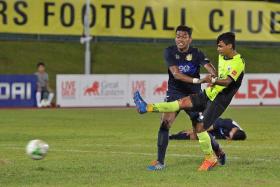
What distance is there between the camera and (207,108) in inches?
506

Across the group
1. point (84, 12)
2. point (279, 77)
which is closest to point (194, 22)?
point (84, 12)

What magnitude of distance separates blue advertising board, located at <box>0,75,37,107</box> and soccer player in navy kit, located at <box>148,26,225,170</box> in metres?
22.9

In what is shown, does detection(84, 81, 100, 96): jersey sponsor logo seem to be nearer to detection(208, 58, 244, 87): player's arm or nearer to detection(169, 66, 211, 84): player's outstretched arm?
detection(169, 66, 211, 84): player's outstretched arm

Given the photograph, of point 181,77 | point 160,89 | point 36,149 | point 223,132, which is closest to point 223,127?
point 223,132

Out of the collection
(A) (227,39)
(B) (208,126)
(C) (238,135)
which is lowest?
(C) (238,135)

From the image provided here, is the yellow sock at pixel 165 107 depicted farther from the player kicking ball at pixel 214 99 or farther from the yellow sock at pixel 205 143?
the yellow sock at pixel 205 143

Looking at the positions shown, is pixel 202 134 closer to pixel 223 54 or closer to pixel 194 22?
pixel 223 54

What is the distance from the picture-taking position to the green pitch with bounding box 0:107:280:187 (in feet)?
37.6

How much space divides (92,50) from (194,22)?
11138 millimetres

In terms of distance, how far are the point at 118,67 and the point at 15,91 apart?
1873cm

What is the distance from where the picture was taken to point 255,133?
69.4ft

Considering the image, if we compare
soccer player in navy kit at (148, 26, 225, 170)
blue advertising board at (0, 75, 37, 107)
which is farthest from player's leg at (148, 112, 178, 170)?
blue advertising board at (0, 75, 37, 107)

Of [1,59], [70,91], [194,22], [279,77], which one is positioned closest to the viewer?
[70,91]

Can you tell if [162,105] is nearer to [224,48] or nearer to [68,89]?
[224,48]
